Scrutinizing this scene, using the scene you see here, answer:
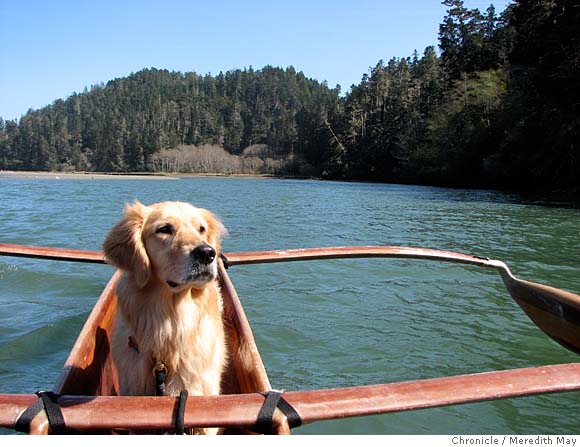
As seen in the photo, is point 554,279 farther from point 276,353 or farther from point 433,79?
point 433,79

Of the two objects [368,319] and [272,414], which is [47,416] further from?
[368,319]

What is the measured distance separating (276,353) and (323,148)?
105 m

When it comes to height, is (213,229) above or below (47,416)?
above

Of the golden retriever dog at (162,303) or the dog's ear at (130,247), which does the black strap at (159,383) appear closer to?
the golden retriever dog at (162,303)

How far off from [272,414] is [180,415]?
383 mm

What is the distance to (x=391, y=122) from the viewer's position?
8675 centimetres

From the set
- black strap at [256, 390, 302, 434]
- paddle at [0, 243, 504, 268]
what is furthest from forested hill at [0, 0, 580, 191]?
black strap at [256, 390, 302, 434]

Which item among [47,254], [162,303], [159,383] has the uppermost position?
[162,303]

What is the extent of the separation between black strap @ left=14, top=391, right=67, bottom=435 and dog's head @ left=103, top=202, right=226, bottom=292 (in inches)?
42.3

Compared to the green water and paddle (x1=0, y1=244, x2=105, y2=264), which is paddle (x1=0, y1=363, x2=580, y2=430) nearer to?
the green water

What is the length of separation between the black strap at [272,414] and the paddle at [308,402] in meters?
0.02

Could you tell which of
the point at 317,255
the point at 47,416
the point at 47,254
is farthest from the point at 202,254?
the point at 47,254

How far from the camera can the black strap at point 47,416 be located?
2.01 meters

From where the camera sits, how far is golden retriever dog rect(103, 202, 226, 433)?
3.09m
